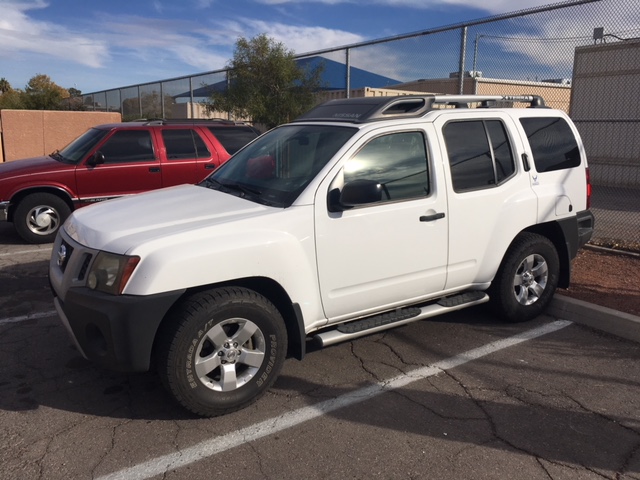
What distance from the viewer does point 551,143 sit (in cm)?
516

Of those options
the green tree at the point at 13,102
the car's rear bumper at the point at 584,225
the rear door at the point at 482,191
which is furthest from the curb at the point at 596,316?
the green tree at the point at 13,102

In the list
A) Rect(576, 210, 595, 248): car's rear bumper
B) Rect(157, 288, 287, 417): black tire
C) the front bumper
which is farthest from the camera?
Rect(576, 210, 595, 248): car's rear bumper

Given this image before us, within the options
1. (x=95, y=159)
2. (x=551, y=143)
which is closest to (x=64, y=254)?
(x=551, y=143)

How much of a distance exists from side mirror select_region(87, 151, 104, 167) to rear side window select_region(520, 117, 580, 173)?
593 centimetres

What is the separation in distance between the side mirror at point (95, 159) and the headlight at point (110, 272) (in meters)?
5.39

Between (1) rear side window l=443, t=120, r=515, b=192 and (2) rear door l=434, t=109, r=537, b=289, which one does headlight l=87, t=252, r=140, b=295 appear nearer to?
(2) rear door l=434, t=109, r=537, b=289

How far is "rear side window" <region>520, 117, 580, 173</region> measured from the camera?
5047 mm

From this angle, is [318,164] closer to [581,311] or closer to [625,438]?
[625,438]

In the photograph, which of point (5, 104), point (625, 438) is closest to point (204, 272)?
point (625, 438)

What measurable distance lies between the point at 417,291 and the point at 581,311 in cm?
186

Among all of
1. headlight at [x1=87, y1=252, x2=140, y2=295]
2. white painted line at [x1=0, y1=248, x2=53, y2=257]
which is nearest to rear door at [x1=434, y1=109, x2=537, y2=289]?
headlight at [x1=87, y1=252, x2=140, y2=295]

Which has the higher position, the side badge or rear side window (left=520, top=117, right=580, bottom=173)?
rear side window (left=520, top=117, right=580, bottom=173)

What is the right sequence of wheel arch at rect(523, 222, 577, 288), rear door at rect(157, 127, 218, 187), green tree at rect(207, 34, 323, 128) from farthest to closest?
green tree at rect(207, 34, 323, 128)
rear door at rect(157, 127, 218, 187)
wheel arch at rect(523, 222, 577, 288)

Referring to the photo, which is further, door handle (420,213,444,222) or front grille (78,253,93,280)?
door handle (420,213,444,222)
